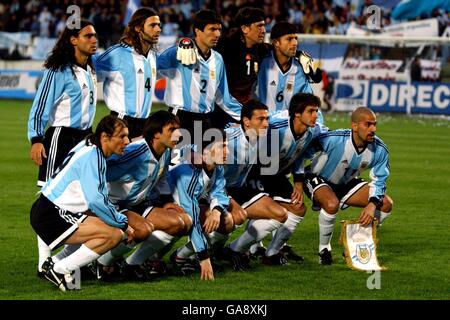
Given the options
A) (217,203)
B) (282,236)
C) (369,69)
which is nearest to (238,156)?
(217,203)

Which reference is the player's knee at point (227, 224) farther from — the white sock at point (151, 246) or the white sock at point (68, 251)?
the white sock at point (68, 251)

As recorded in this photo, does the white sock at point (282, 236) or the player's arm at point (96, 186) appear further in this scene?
the white sock at point (282, 236)

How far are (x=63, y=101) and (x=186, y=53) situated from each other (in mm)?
1286

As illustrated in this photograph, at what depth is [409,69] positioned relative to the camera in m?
24.6

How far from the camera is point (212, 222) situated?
792 cm

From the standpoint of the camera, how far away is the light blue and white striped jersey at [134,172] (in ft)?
24.8

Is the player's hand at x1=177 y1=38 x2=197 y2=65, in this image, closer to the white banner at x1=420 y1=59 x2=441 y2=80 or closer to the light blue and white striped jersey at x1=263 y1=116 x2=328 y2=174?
the light blue and white striped jersey at x1=263 y1=116 x2=328 y2=174

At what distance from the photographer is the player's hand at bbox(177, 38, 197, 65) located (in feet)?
29.0

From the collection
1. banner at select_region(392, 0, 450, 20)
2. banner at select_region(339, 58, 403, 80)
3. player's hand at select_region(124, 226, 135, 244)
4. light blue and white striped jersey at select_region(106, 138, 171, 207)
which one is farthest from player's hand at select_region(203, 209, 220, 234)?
banner at select_region(392, 0, 450, 20)

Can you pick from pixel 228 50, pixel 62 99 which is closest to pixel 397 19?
pixel 228 50

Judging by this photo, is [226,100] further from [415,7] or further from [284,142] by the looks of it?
[415,7]

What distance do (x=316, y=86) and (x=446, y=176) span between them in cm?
1066

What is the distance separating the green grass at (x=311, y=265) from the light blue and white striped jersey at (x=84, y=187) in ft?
1.91

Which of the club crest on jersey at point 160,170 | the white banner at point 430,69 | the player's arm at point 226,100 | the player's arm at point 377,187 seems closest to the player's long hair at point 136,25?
the player's arm at point 226,100
